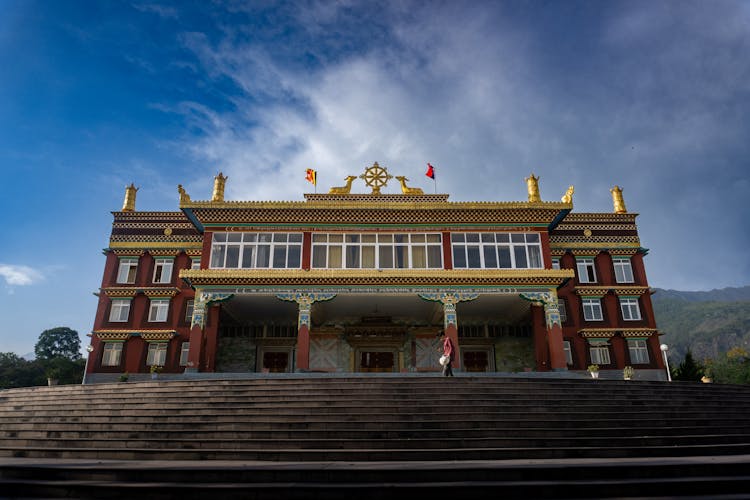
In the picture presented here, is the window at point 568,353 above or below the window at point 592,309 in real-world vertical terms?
below

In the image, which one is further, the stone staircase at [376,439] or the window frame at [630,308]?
the window frame at [630,308]

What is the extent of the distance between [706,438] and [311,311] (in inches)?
647

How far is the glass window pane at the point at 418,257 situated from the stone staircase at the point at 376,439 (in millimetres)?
8977

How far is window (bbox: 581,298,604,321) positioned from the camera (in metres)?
28.1

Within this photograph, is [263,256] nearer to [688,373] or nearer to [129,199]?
[129,199]

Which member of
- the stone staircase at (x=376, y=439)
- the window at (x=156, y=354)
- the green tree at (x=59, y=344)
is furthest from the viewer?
the green tree at (x=59, y=344)

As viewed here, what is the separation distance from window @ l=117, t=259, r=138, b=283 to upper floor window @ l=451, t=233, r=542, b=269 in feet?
59.2

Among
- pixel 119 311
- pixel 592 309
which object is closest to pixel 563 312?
pixel 592 309

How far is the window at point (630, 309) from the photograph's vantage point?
92.4 ft

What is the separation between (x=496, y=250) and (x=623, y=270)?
33.5 feet

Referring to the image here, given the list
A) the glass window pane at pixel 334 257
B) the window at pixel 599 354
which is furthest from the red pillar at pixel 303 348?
the window at pixel 599 354

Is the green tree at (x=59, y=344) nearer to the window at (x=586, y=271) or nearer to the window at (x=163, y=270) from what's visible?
the window at (x=163, y=270)

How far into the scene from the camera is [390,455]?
9.57 meters

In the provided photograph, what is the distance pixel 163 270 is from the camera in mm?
28578
